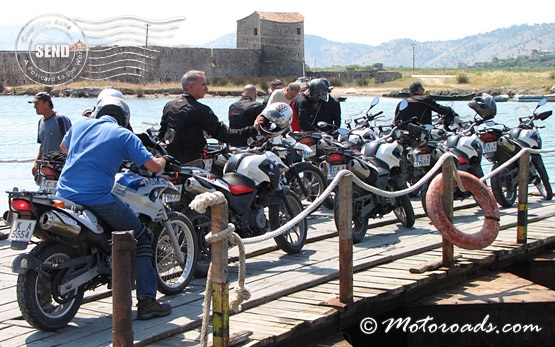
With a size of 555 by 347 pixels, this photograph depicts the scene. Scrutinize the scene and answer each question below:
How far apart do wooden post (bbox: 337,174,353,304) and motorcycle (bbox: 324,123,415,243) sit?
2058mm

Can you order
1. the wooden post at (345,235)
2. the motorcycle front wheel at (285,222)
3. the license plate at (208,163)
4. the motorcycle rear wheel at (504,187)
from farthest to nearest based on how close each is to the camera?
1. the motorcycle rear wheel at (504,187)
2. the license plate at (208,163)
3. the motorcycle front wheel at (285,222)
4. the wooden post at (345,235)

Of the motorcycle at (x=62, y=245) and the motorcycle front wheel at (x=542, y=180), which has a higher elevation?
the motorcycle at (x=62, y=245)

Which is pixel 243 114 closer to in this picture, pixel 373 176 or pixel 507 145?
pixel 373 176

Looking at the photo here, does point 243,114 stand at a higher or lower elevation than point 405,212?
higher

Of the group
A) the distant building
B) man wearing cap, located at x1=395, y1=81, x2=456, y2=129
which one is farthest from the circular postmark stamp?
man wearing cap, located at x1=395, y1=81, x2=456, y2=129

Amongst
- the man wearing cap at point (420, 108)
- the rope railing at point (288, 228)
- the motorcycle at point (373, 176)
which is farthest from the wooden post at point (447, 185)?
the man wearing cap at point (420, 108)

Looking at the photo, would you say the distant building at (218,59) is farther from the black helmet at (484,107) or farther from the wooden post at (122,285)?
the wooden post at (122,285)

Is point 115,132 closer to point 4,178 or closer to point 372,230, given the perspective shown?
point 372,230

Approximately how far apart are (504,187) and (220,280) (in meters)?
7.10

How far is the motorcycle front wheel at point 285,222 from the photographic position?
26.7ft

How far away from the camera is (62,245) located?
5781 millimetres

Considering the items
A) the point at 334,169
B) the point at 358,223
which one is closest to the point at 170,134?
the point at 358,223

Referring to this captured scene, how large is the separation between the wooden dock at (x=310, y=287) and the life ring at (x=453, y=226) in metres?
0.24

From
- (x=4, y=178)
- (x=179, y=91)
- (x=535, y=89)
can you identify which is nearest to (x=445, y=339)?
(x=4, y=178)
